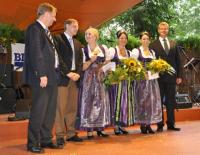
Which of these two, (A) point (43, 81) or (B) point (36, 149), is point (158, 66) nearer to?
(A) point (43, 81)

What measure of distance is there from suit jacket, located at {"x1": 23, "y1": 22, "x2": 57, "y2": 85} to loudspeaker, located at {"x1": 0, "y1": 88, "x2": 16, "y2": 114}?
93.4 inches

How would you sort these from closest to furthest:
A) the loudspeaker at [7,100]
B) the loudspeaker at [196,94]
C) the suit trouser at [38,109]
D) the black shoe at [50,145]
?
the suit trouser at [38,109] → the black shoe at [50,145] → the loudspeaker at [7,100] → the loudspeaker at [196,94]

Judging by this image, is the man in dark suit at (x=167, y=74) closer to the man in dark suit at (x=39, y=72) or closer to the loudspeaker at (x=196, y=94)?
the man in dark suit at (x=39, y=72)

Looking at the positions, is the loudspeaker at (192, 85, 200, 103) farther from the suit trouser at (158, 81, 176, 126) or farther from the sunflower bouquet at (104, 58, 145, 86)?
the sunflower bouquet at (104, 58, 145, 86)

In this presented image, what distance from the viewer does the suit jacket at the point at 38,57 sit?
4246 millimetres

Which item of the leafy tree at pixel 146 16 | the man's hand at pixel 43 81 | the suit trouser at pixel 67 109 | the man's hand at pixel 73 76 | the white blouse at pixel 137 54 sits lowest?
the suit trouser at pixel 67 109

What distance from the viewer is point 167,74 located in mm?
5992

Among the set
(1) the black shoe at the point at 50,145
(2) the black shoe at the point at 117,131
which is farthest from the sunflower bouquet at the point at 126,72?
(1) the black shoe at the point at 50,145

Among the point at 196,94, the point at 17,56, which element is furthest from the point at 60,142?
the point at 196,94

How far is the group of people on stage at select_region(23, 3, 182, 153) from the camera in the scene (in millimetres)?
→ 4340

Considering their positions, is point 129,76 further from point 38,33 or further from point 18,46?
point 18,46

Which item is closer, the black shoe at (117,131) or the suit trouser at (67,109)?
the suit trouser at (67,109)

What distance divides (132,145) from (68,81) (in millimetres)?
1036

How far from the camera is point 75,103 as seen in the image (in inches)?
200
